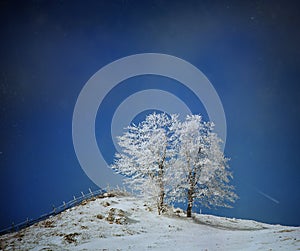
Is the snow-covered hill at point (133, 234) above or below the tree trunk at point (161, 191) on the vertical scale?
below

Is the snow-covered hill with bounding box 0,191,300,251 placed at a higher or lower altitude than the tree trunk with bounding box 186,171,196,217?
lower

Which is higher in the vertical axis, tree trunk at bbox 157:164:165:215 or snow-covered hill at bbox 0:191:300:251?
tree trunk at bbox 157:164:165:215

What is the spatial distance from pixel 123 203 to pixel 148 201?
3631 millimetres

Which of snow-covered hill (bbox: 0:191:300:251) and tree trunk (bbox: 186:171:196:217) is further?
tree trunk (bbox: 186:171:196:217)

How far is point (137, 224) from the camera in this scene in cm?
2588

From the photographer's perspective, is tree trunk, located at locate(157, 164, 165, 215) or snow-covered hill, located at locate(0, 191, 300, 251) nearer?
snow-covered hill, located at locate(0, 191, 300, 251)

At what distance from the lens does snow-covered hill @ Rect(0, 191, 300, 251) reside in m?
16.8

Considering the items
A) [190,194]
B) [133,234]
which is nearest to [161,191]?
[190,194]

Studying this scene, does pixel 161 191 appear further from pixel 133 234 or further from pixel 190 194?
pixel 133 234

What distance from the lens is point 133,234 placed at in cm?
2248

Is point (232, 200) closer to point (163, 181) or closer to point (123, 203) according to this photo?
point (163, 181)

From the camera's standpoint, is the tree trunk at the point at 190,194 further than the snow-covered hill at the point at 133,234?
Yes

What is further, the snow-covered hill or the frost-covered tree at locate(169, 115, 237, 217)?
the frost-covered tree at locate(169, 115, 237, 217)

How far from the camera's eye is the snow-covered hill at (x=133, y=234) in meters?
16.8
